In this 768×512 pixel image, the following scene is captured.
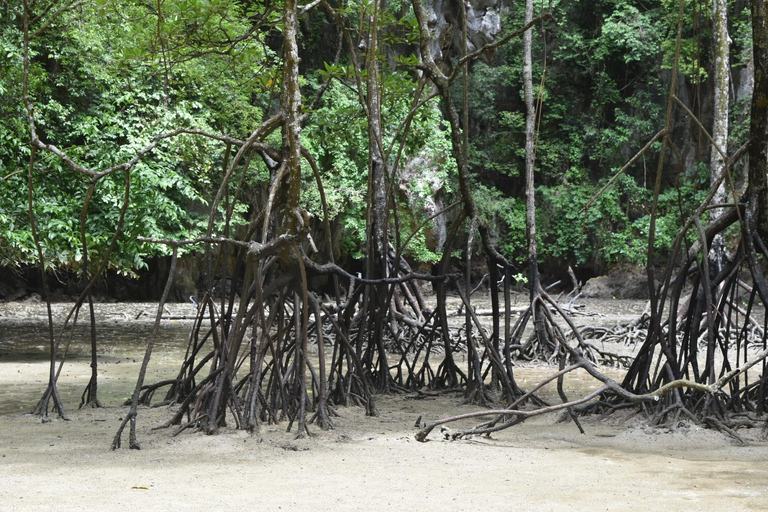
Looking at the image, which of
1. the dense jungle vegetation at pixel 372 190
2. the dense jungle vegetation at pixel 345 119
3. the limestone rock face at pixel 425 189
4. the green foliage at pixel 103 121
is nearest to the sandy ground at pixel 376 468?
the dense jungle vegetation at pixel 372 190

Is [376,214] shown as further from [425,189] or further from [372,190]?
[425,189]

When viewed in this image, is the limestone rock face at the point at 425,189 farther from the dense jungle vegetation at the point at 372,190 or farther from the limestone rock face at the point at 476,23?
the limestone rock face at the point at 476,23

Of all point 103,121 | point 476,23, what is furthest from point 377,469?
point 476,23

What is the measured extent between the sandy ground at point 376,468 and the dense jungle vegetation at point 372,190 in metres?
→ 0.27

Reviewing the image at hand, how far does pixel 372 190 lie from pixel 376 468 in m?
4.33

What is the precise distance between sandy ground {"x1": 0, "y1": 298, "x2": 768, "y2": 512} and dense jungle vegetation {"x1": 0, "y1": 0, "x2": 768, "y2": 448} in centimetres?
27

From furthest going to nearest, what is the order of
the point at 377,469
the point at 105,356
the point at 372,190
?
1. the point at 105,356
2. the point at 372,190
3. the point at 377,469

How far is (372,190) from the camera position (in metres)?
8.62

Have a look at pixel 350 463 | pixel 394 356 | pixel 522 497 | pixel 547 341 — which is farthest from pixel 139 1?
pixel 522 497

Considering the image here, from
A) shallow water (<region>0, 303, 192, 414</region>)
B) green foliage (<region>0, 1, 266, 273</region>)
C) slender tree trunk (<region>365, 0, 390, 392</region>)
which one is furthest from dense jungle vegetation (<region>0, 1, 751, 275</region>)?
shallow water (<region>0, 303, 192, 414</region>)

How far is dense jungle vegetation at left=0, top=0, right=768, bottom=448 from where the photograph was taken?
6.00 metres

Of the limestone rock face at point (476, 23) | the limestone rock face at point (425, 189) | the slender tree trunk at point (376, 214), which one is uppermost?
the limestone rock face at point (476, 23)

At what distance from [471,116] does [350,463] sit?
78.0ft

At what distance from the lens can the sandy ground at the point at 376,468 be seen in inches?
154
